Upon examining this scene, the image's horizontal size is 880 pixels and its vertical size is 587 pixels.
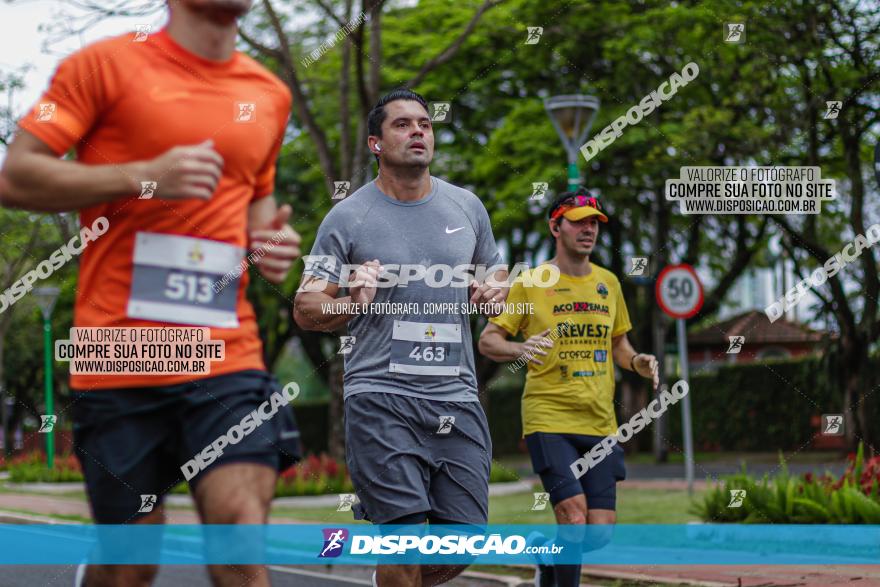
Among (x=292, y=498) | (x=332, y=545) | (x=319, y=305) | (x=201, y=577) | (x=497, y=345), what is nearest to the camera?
(x=319, y=305)

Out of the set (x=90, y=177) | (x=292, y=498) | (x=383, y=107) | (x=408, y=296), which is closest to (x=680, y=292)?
(x=292, y=498)

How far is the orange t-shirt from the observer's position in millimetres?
3453

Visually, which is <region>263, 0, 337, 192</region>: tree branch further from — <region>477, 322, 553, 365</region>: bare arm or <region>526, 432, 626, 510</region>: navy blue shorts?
<region>526, 432, 626, 510</region>: navy blue shorts

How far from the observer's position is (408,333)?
5.27 m

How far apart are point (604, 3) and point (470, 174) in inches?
160

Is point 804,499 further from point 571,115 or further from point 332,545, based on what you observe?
point 332,545

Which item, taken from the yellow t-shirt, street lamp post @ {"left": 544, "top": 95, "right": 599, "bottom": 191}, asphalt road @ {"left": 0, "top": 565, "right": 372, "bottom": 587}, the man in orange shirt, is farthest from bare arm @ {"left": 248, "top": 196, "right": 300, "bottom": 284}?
street lamp post @ {"left": 544, "top": 95, "right": 599, "bottom": 191}

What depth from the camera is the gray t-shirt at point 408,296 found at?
207 inches

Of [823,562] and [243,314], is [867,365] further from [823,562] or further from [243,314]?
[243,314]

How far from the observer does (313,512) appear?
53.3 feet

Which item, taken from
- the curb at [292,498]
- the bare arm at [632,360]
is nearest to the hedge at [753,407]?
the curb at [292,498]

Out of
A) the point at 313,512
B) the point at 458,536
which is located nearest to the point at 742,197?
the point at 313,512

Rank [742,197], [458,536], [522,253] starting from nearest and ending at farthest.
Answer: [458,536]
[742,197]
[522,253]

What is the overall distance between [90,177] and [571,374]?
410 centimetres
